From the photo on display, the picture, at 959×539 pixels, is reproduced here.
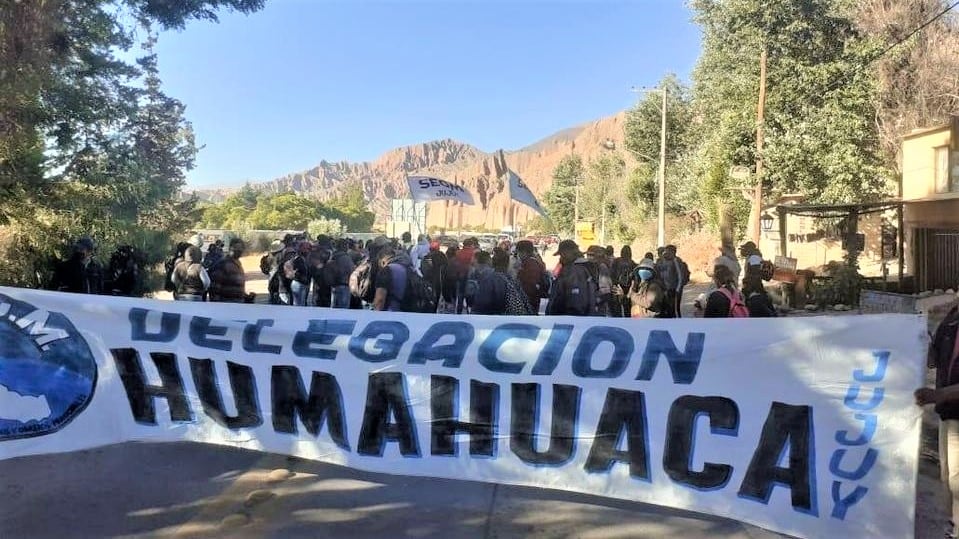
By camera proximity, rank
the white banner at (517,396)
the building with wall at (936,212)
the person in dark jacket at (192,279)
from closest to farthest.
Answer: the white banner at (517,396) → the person in dark jacket at (192,279) → the building with wall at (936,212)

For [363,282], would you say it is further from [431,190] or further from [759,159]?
[759,159]

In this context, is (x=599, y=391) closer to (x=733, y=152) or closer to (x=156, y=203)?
(x=156, y=203)

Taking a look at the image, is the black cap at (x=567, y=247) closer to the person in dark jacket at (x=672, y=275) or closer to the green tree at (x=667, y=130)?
the person in dark jacket at (x=672, y=275)

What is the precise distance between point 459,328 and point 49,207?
30.3ft

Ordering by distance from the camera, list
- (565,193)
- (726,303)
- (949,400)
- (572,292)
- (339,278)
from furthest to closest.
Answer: (565,193) → (339,278) → (572,292) → (726,303) → (949,400)

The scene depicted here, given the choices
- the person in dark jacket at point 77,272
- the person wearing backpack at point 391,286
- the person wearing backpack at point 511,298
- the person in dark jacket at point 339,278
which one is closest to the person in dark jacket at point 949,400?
the person wearing backpack at point 511,298

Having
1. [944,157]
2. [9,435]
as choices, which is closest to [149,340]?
[9,435]

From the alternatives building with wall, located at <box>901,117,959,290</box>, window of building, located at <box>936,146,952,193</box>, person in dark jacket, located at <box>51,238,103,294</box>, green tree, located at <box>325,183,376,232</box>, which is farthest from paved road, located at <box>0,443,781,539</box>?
green tree, located at <box>325,183,376,232</box>

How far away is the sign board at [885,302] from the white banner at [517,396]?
1153 centimetres

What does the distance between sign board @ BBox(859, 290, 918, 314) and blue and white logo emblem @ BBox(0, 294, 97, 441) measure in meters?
13.7

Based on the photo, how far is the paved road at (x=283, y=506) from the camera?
383cm

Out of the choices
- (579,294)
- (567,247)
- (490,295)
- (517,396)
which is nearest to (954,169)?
(567,247)

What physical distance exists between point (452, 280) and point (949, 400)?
8518mm

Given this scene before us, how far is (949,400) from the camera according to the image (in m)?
3.31
